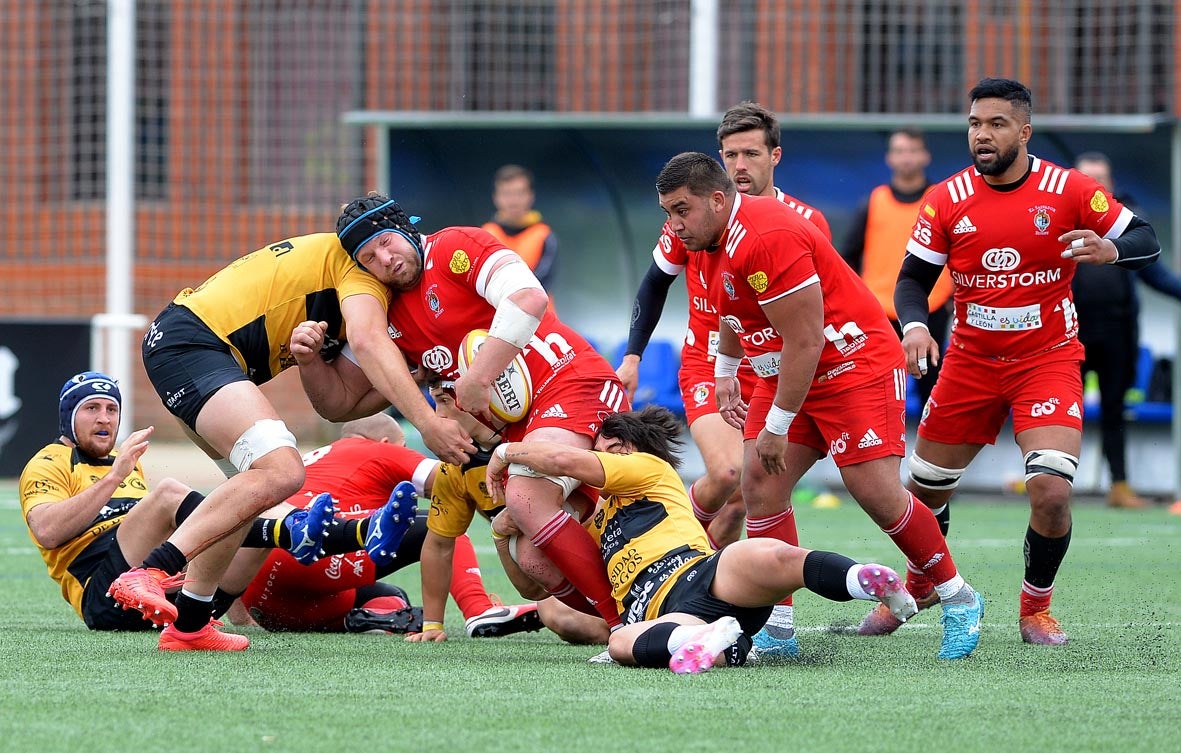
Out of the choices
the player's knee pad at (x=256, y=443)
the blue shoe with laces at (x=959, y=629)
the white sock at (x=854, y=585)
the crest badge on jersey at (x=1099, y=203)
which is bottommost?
the blue shoe with laces at (x=959, y=629)

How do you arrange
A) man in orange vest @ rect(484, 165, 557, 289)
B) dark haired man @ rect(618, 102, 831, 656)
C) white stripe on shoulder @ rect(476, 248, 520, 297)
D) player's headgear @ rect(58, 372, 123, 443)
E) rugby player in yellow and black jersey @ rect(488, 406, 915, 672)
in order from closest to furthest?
rugby player in yellow and black jersey @ rect(488, 406, 915, 672), white stripe on shoulder @ rect(476, 248, 520, 297), player's headgear @ rect(58, 372, 123, 443), dark haired man @ rect(618, 102, 831, 656), man in orange vest @ rect(484, 165, 557, 289)

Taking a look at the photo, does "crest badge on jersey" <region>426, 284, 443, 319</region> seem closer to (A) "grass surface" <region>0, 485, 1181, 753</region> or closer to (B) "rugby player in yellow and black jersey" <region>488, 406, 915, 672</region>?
(B) "rugby player in yellow and black jersey" <region>488, 406, 915, 672</region>

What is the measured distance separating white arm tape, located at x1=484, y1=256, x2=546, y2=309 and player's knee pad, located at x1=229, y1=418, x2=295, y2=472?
0.92 metres

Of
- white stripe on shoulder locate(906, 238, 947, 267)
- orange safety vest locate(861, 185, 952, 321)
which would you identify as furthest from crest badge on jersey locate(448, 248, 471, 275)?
orange safety vest locate(861, 185, 952, 321)

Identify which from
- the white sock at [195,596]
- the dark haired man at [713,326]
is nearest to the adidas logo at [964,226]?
the dark haired man at [713,326]

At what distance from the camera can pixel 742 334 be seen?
589cm

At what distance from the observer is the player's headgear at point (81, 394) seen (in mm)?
6605

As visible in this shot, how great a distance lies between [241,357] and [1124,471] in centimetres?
872

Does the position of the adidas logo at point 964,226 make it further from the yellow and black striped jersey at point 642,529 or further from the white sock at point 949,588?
the yellow and black striped jersey at point 642,529

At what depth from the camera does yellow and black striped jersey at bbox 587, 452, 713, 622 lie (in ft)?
17.9

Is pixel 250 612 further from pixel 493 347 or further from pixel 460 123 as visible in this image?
pixel 460 123

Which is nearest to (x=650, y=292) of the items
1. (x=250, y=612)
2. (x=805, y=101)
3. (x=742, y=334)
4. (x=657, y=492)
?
(x=742, y=334)

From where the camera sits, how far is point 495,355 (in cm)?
577

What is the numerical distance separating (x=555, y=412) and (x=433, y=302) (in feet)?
2.08
